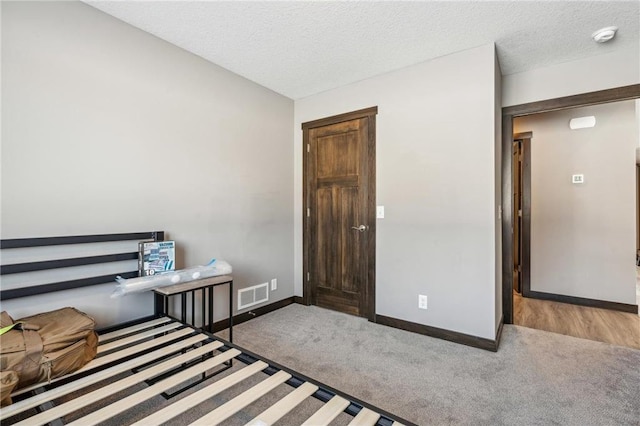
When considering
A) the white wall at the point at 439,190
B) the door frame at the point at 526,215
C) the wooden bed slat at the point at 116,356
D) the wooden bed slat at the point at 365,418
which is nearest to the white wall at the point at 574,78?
the white wall at the point at 439,190

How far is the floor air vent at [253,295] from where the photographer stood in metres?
2.95

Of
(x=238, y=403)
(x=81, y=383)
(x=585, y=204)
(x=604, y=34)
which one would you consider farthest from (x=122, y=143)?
(x=585, y=204)

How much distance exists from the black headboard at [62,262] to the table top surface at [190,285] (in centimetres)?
32

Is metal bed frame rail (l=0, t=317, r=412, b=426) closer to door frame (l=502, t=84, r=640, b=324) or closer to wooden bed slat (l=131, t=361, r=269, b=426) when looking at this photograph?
wooden bed slat (l=131, t=361, r=269, b=426)

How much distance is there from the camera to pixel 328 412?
1.16 meters

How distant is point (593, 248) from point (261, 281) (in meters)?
3.83

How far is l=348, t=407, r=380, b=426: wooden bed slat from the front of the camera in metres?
1.09

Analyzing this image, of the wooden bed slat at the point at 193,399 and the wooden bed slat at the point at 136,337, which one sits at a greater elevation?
the wooden bed slat at the point at 136,337

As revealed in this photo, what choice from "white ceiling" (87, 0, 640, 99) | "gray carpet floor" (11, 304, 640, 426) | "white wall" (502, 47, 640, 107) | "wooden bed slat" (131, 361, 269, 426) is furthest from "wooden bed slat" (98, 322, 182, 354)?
"white wall" (502, 47, 640, 107)

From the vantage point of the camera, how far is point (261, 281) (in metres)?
3.17

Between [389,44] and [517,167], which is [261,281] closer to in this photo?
[389,44]

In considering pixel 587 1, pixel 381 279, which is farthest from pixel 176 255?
pixel 587 1

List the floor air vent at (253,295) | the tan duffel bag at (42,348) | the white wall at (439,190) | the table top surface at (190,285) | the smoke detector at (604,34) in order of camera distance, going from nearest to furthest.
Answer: the tan duffel bag at (42,348) < the table top surface at (190,285) < the smoke detector at (604,34) < the white wall at (439,190) < the floor air vent at (253,295)

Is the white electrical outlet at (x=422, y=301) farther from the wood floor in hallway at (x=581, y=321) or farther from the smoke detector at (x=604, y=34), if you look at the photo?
the smoke detector at (x=604, y=34)
